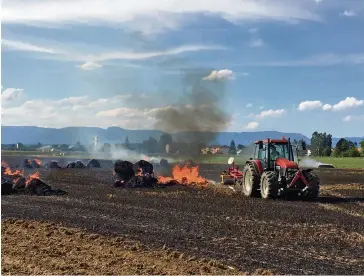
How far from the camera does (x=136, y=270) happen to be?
34.8 feet

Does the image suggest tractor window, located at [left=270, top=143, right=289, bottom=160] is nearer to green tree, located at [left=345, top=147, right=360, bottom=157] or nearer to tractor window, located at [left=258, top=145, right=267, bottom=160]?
tractor window, located at [left=258, top=145, right=267, bottom=160]

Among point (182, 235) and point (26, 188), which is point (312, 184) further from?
point (26, 188)

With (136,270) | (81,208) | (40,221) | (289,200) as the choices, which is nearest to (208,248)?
(136,270)

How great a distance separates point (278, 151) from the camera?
24.0m

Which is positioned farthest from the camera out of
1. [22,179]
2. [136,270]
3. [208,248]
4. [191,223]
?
[22,179]

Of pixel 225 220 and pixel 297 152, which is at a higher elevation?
pixel 297 152

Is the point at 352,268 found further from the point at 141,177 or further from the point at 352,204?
the point at 141,177

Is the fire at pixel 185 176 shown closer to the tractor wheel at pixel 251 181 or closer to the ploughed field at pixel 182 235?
the tractor wheel at pixel 251 181

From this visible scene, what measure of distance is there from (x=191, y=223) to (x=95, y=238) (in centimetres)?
370

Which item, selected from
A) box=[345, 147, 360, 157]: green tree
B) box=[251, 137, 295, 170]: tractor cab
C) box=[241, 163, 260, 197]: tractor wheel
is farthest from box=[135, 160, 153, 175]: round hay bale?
box=[345, 147, 360, 157]: green tree

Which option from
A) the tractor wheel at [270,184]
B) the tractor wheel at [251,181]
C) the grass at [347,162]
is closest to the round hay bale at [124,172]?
the tractor wheel at [251,181]

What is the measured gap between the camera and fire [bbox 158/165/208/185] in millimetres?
32062

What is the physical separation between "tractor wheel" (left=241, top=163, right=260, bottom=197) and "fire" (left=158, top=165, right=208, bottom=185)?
262 inches

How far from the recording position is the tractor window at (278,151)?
23906 mm
